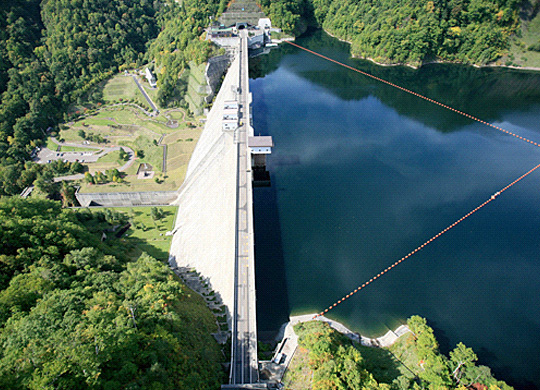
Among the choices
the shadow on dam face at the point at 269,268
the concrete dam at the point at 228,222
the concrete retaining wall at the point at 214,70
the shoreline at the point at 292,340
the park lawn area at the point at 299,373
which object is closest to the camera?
the park lawn area at the point at 299,373

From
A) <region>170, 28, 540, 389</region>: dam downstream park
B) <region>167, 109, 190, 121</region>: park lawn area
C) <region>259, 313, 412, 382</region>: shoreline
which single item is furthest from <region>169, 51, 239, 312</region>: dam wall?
<region>167, 109, 190, 121</region>: park lawn area

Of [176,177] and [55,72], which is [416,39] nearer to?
[176,177]

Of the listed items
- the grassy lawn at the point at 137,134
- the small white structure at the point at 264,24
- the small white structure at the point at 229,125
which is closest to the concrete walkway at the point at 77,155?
the grassy lawn at the point at 137,134

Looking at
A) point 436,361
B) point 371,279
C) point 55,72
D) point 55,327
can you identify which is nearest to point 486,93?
point 371,279

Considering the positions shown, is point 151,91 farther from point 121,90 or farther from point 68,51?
point 68,51

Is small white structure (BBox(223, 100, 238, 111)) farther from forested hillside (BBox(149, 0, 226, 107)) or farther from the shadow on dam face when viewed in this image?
forested hillside (BBox(149, 0, 226, 107))

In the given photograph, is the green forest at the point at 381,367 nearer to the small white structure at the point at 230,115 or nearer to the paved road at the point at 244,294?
the paved road at the point at 244,294

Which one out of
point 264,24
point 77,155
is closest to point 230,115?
point 77,155
